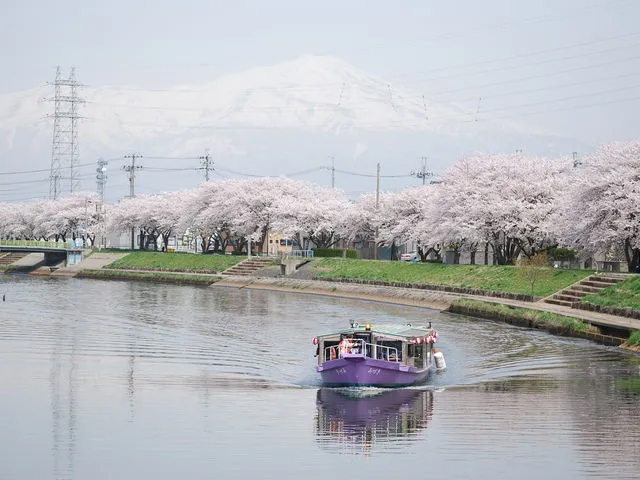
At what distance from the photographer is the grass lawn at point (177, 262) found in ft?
386

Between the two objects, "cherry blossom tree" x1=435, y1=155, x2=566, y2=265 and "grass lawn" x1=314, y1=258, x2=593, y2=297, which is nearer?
"grass lawn" x1=314, y1=258, x2=593, y2=297

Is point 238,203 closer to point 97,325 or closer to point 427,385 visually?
point 97,325

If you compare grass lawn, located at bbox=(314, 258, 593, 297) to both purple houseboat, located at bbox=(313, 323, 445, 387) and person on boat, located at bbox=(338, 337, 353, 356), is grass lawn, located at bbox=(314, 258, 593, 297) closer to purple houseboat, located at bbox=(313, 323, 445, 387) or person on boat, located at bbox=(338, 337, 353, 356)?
purple houseboat, located at bbox=(313, 323, 445, 387)

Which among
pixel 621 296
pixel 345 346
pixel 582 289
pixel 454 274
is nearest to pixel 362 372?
pixel 345 346

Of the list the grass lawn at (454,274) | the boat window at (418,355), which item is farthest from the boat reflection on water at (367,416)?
the grass lawn at (454,274)

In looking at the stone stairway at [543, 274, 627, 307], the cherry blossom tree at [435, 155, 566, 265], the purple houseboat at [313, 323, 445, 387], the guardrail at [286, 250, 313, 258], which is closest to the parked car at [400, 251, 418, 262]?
the guardrail at [286, 250, 313, 258]

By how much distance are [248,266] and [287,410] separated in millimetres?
79660

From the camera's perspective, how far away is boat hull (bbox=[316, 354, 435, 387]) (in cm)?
3750

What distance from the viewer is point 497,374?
42844 millimetres

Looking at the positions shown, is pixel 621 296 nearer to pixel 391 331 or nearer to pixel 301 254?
pixel 391 331

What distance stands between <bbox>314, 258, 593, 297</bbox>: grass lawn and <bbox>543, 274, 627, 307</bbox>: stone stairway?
1.31 m

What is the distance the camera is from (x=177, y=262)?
124 meters

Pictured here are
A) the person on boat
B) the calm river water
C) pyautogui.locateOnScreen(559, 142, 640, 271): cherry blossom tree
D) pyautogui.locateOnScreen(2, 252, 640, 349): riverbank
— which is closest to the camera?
the calm river water

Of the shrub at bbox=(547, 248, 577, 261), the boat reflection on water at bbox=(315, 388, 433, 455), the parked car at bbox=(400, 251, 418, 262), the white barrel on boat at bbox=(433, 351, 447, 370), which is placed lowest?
the boat reflection on water at bbox=(315, 388, 433, 455)
